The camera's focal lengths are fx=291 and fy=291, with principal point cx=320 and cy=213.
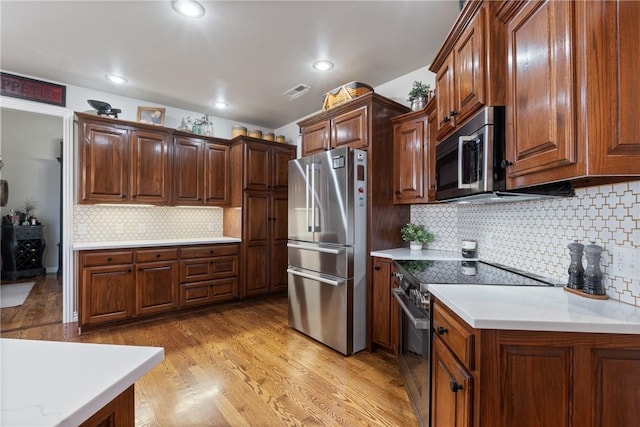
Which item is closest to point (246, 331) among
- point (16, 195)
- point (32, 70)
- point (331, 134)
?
point (331, 134)

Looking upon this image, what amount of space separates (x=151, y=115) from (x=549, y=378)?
4.37 meters

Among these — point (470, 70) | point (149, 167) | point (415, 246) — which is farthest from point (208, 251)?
point (470, 70)

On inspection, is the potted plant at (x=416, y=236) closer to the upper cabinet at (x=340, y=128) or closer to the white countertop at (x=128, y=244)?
the upper cabinet at (x=340, y=128)

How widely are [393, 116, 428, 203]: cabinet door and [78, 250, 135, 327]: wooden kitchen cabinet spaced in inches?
119

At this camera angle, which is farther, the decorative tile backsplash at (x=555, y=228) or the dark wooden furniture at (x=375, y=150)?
the dark wooden furniture at (x=375, y=150)

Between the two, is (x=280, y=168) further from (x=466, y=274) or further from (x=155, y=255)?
(x=466, y=274)

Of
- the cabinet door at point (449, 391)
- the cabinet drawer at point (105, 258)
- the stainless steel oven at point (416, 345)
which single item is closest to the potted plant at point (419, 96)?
the stainless steel oven at point (416, 345)

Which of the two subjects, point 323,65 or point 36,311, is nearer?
point 323,65

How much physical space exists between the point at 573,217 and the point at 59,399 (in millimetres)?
2034

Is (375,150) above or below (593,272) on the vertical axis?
above

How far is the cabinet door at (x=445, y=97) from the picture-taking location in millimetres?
1851

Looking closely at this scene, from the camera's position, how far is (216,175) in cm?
417

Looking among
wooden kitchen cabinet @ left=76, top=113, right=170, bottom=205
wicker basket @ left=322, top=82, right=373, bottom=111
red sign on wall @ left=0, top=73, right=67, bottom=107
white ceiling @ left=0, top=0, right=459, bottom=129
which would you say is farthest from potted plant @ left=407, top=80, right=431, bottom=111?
red sign on wall @ left=0, top=73, right=67, bottom=107

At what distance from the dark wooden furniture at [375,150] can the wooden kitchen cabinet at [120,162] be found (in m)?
2.23
